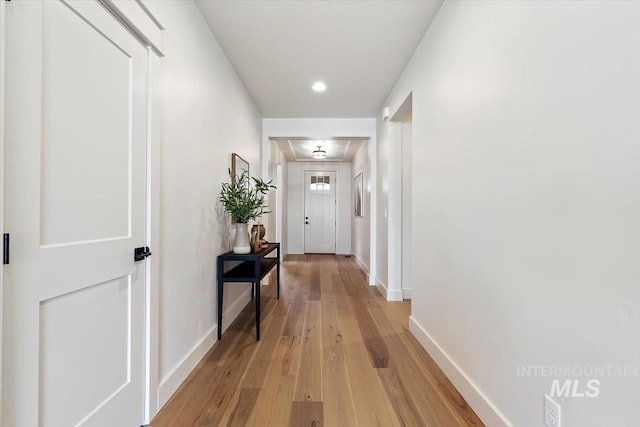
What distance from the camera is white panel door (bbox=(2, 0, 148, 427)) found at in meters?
0.88

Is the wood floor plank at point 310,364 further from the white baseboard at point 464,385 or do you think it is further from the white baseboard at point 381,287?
the white baseboard at point 381,287

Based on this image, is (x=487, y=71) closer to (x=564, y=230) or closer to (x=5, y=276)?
(x=564, y=230)

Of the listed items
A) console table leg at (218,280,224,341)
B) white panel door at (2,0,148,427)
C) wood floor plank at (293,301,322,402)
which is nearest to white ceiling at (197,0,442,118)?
white panel door at (2,0,148,427)

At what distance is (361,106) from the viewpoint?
12.7ft

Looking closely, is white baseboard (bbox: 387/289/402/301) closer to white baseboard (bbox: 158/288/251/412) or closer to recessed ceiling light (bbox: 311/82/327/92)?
white baseboard (bbox: 158/288/251/412)

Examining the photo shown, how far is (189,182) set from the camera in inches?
75.4

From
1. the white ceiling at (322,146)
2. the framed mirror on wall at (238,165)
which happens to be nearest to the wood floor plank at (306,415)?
the framed mirror on wall at (238,165)

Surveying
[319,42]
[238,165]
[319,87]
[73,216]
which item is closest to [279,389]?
[73,216]

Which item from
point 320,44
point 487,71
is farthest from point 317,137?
point 487,71

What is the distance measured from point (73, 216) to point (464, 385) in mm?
2030

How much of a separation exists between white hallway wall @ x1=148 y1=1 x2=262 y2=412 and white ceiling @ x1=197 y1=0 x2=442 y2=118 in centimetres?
24

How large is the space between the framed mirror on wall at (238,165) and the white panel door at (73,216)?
53.3 inches

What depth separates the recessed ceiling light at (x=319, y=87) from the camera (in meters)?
3.20

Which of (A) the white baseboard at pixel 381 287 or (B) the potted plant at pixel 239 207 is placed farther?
(A) the white baseboard at pixel 381 287
